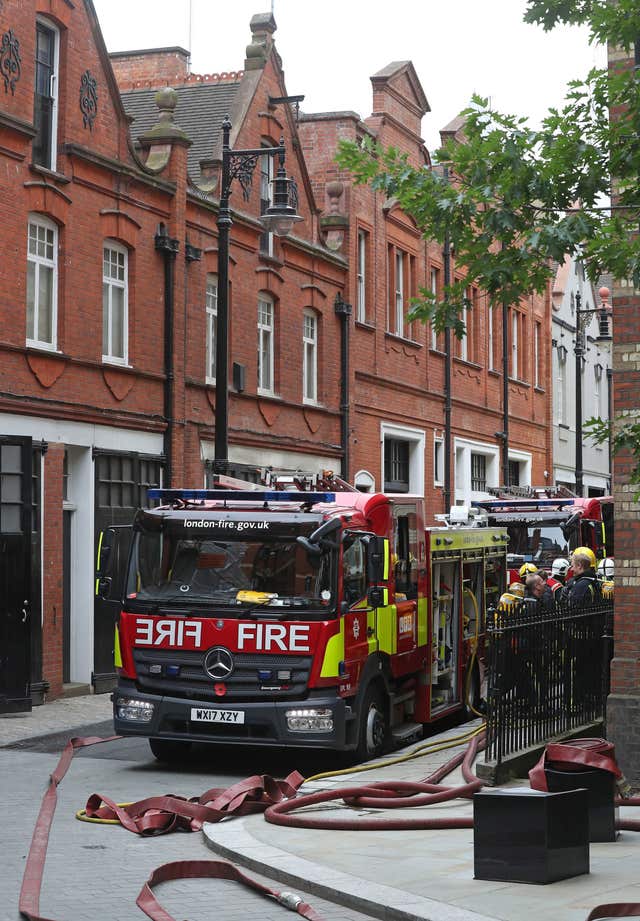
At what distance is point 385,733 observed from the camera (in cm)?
1526

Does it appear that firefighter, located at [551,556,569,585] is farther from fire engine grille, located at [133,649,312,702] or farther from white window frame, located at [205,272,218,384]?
fire engine grille, located at [133,649,312,702]

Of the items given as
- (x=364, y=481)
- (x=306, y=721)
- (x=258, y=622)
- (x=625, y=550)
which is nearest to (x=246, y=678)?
(x=258, y=622)

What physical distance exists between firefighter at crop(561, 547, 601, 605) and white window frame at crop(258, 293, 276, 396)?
37.2 feet

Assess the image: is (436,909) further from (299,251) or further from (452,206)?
(299,251)

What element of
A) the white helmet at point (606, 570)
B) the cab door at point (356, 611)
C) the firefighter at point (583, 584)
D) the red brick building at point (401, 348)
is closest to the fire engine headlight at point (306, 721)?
the cab door at point (356, 611)

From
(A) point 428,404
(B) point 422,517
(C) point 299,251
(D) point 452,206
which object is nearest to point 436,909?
(D) point 452,206

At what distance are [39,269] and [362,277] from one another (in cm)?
1272

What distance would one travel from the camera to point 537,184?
31.9 ft

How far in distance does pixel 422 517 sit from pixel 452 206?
7485mm

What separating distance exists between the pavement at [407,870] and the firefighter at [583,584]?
319cm

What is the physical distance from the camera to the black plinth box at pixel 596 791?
9641 mm

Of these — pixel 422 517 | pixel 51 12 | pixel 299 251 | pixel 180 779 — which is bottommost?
pixel 180 779

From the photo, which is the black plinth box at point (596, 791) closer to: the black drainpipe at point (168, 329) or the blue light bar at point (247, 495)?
the blue light bar at point (247, 495)

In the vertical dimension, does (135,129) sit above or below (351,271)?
above
